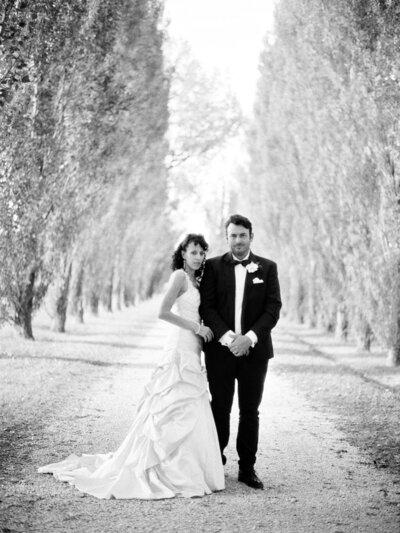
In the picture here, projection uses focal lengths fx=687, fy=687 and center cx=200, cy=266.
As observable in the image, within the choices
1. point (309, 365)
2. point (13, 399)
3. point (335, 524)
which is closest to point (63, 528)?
point (335, 524)

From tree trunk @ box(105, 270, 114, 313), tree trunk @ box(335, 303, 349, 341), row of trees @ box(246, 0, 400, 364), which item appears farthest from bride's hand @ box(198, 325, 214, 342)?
tree trunk @ box(105, 270, 114, 313)

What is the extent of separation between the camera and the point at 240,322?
5.32 meters

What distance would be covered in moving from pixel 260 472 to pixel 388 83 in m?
8.43

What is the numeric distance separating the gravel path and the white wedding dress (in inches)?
4.8

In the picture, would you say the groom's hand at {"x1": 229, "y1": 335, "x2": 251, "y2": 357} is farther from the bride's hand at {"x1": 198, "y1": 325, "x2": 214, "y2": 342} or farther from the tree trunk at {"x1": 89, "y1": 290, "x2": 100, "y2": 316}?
the tree trunk at {"x1": 89, "y1": 290, "x2": 100, "y2": 316}

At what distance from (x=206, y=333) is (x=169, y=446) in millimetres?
880

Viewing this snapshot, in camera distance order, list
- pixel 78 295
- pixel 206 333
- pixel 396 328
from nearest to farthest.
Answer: pixel 206 333
pixel 396 328
pixel 78 295

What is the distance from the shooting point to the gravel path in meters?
4.20

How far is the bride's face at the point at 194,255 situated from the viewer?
212 inches

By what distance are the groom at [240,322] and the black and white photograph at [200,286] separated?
16 millimetres

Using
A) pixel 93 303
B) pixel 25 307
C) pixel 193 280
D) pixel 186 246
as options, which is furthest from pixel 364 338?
pixel 93 303

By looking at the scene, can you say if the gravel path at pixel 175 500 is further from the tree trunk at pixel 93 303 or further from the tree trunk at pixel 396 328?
the tree trunk at pixel 93 303

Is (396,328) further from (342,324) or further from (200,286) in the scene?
(200,286)

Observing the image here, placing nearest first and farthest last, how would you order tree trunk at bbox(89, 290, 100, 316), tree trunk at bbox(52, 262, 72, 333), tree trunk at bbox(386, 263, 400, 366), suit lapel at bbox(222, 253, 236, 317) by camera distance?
suit lapel at bbox(222, 253, 236, 317) < tree trunk at bbox(386, 263, 400, 366) < tree trunk at bbox(52, 262, 72, 333) < tree trunk at bbox(89, 290, 100, 316)
